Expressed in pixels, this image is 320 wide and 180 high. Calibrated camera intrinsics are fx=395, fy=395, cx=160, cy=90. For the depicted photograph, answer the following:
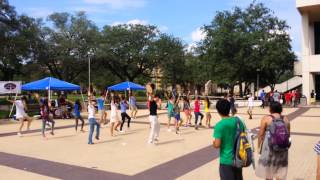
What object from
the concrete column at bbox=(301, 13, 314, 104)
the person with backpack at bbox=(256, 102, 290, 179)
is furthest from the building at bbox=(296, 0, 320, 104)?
the person with backpack at bbox=(256, 102, 290, 179)

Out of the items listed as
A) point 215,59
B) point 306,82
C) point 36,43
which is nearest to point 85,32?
point 36,43

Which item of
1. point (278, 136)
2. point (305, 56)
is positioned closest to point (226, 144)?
point (278, 136)

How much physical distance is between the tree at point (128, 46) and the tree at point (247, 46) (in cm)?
728

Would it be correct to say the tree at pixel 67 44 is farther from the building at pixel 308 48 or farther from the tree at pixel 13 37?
the building at pixel 308 48

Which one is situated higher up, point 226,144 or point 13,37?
point 13,37

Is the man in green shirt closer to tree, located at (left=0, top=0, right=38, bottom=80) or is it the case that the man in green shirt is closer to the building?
tree, located at (left=0, top=0, right=38, bottom=80)

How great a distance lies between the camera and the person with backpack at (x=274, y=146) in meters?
5.36

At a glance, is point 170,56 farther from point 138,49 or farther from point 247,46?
point 247,46

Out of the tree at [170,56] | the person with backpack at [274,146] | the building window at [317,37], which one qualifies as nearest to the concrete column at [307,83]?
the building window at [317,37]

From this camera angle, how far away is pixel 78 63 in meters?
44.5

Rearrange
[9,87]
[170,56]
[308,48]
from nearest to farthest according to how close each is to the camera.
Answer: [9,87], [308,48], [170,56]

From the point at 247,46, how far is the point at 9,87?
25.4 m

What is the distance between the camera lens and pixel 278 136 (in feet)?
17.5

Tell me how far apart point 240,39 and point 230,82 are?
5059 millimetres
